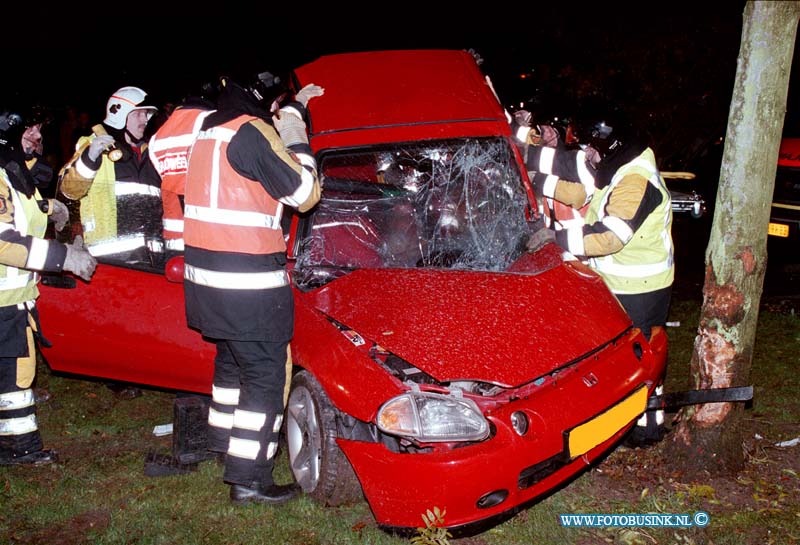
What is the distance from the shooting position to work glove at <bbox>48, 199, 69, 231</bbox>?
4596mm

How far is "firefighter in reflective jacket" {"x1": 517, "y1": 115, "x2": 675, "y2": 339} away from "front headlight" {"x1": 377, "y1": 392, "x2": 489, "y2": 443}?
1.47 metres

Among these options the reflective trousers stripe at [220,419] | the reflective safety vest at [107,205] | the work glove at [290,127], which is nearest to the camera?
the work glove at [290,127]

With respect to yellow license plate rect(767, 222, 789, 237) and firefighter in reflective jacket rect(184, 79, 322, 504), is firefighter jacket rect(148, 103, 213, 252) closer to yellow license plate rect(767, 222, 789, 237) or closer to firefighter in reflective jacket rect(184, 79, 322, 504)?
firefighter in reflective jacket rect(184, 79, 322, 504)

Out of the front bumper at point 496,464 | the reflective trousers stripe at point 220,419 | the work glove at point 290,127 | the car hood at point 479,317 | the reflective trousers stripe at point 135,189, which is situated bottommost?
the reflective trousers stripe at point 220,419

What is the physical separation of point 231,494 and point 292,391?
627 millimetres

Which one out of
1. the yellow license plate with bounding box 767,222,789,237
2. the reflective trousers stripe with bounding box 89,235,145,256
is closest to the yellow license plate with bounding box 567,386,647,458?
the reflective trousers stripe with bounding box 89,235,145,256

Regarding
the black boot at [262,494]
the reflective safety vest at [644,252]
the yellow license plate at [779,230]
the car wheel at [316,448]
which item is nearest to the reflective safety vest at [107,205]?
the car wheel at [316,448]

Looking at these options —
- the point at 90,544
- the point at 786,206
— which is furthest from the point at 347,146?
the point at 786,206

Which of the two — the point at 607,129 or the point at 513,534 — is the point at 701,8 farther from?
the point at 513,534

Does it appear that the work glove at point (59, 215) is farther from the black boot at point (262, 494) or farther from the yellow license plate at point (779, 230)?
the yellow license plate at point (779, 230)

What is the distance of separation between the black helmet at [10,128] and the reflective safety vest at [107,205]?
1.87 feet

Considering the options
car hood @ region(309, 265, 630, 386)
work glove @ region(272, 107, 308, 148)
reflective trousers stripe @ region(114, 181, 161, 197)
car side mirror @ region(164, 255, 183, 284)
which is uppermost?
work glove @ region(272, 107, 308, 148)

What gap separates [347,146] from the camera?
4.17 m

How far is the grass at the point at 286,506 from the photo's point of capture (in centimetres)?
353
